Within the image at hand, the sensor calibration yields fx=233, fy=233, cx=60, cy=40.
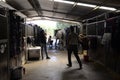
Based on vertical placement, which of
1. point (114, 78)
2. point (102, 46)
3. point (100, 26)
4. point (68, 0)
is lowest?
point (114, 78)

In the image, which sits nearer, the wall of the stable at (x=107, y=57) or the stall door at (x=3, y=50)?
the stall door at (x=3, y=50)

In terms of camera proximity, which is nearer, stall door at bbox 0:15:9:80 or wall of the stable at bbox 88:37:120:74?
stall door at bbox 0:15:9:80

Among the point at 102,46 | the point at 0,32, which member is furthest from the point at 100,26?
the point at 0,32

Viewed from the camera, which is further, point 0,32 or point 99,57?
point 99,57

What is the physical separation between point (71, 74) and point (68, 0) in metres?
3.66

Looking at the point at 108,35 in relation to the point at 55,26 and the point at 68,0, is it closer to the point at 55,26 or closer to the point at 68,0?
the point at 68,0

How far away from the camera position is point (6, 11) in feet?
19.2

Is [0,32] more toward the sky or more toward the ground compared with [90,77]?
more toward the sky

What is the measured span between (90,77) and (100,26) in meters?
3.21

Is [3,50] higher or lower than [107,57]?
higher

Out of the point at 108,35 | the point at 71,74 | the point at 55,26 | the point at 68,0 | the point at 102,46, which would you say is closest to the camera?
the point at 71,74

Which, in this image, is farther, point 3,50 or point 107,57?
point 107,57

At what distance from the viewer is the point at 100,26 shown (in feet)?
31.7

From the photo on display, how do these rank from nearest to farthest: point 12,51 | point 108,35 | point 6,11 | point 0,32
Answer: point 0,32 → point 6,11 → point 12,51 → point 108,35
